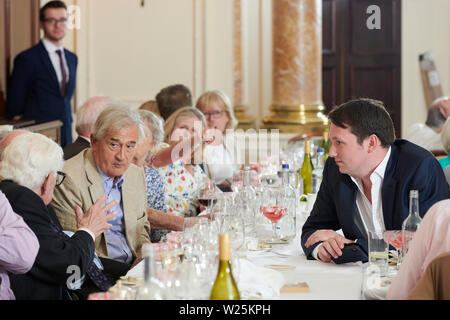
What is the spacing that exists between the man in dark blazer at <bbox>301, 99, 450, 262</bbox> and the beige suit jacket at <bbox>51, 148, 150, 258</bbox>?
0.93 m

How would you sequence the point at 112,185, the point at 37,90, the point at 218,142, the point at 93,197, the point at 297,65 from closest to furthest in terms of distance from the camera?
the point at 93,197 < the point at 112,185 < the point at 218,142 < the point at 37,90 < the point at 297,65

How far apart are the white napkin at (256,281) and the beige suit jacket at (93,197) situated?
1168 mm

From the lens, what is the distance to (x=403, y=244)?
240 centimetres

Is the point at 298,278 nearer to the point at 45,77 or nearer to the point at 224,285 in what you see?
the point at 224,285

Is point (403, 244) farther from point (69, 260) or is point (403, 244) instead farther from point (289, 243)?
point (69, 260)

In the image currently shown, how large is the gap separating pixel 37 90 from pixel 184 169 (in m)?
2.77

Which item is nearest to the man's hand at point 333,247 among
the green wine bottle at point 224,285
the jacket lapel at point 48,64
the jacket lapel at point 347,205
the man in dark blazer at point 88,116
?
the jacket lapel at point 347,205

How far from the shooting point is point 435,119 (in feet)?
19.6

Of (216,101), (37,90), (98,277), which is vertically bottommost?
(98,277)

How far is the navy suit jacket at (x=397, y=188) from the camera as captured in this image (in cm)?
273

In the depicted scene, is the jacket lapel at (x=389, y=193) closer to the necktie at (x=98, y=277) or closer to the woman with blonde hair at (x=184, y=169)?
the necktie at (x=98, y=277)

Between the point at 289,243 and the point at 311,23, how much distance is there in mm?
4716

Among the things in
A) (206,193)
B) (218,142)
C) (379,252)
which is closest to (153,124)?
(206,193)
